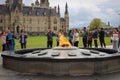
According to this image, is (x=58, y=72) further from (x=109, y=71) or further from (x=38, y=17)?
(x=38, y=17)

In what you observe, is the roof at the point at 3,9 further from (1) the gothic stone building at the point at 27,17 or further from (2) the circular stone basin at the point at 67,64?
(2) the circular stone basin at the point at 67,64

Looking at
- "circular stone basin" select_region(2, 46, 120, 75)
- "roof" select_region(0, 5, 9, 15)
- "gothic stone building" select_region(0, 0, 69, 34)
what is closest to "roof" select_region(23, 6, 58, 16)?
"gothic stone building" select_region(0, 0, 69, 34)

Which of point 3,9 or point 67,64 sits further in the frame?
point 3,9

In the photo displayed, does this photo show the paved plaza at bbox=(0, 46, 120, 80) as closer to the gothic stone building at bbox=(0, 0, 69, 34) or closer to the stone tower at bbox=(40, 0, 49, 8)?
the gothic stone building at bbox=(0, 0, 69, 34)

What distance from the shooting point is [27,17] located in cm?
12850

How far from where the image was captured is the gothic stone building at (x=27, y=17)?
399 feet

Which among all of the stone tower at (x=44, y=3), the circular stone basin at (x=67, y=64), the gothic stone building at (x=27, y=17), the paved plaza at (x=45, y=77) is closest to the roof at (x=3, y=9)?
the gothic stone building at (x=27, y=17)

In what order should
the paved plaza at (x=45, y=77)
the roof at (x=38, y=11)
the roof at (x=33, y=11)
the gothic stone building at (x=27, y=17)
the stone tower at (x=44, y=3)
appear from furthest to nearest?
1. the stone tower at (x=44, y=3)
2. the roof at (x=38, y=11)
3. the roof at (x=33, y=11)
4. the gothic stone building at (x=27, y=17)
5. the paved plaza at (x=45, y=77)

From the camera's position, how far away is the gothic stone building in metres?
122

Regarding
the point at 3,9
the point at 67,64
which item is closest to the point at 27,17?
the point at 3,9

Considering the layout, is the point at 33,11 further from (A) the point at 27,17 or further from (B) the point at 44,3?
(B) the point at 44,3

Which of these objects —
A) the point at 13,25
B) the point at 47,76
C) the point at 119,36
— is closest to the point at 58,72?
the point at 47,76

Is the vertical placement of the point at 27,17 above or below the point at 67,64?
above

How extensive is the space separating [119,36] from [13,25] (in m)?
99.6
